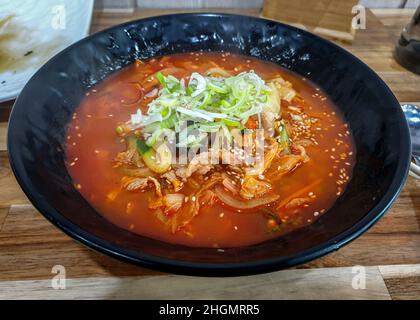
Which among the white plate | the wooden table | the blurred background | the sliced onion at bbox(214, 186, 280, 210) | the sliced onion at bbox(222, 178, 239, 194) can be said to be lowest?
the wooden table

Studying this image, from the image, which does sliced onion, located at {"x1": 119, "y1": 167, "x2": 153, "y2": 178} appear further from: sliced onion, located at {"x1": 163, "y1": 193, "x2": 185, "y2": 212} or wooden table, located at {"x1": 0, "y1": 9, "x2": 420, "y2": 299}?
wooden table, located at {"x1": 0, "y1": 9, "x2": 420, "y2": 299}

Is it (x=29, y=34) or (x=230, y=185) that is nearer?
(x=230, y=185)

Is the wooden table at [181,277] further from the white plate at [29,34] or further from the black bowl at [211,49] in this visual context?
the white plate at [29,34]

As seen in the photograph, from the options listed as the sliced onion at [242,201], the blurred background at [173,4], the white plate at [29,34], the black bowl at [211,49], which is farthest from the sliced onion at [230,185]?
the blurred background at [173,4]

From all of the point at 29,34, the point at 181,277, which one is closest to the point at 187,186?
the point at 181,277

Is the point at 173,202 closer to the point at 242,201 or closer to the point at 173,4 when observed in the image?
the point at 242,201

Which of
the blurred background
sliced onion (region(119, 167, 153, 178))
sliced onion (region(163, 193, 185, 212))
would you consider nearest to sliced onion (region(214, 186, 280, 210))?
sliced onion (region(163, 193, 185, 212))
